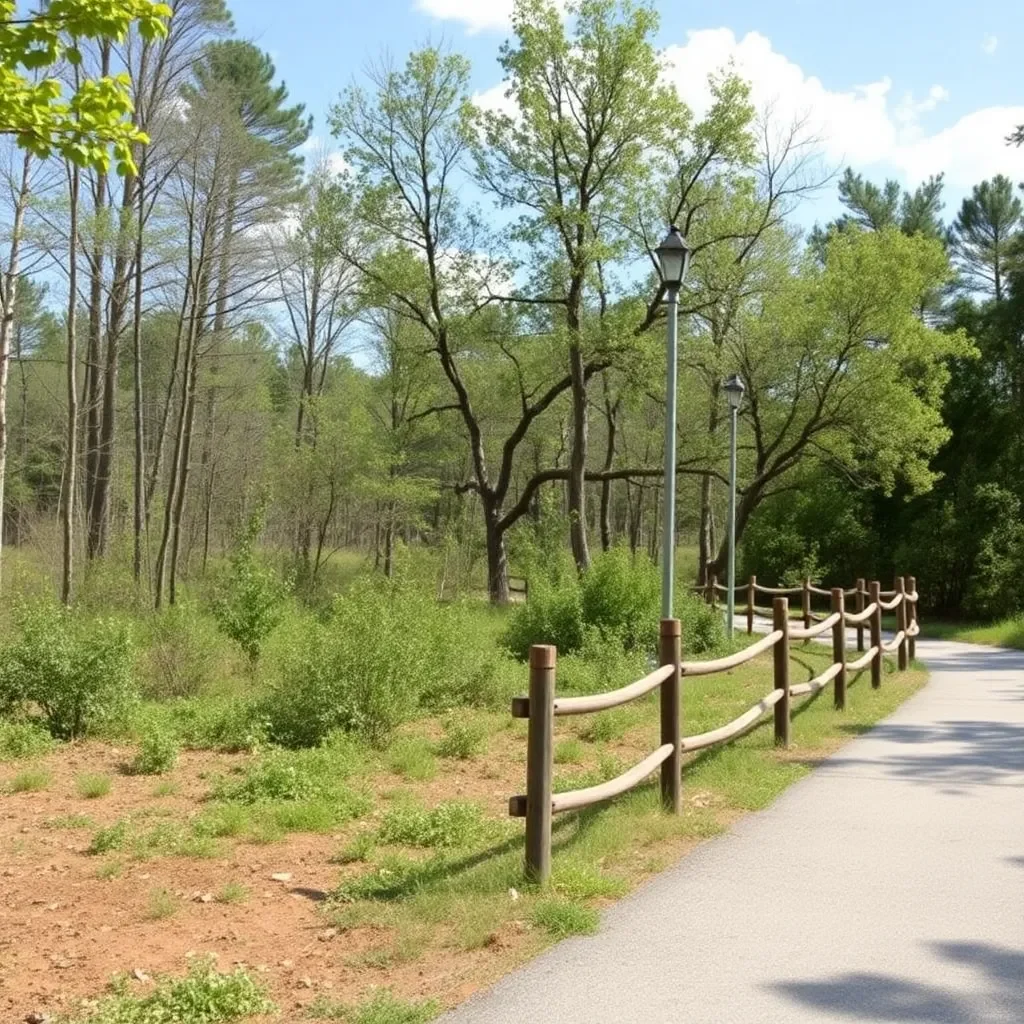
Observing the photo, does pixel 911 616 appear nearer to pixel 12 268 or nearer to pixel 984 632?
pixel 984 632

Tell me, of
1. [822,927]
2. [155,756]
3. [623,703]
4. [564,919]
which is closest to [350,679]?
[155,756]

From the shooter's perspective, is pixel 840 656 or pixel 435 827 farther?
pixel 840 656

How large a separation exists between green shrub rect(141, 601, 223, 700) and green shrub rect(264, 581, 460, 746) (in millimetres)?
2128

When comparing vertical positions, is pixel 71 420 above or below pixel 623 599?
above

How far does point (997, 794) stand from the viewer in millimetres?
8133

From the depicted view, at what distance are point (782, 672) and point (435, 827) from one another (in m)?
3.83

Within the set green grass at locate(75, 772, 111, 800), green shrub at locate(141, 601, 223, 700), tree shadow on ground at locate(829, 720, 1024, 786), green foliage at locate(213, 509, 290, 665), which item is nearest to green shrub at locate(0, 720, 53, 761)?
green grass at locate(75, 772, 111, 800)

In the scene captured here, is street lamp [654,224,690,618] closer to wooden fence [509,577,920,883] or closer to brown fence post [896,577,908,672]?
wooden fence [509,577,920,883]

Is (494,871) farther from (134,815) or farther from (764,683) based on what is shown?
(764,683)

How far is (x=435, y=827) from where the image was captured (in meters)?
6.81

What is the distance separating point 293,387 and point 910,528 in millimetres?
34202

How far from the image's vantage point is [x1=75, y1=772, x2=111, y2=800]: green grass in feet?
25.8

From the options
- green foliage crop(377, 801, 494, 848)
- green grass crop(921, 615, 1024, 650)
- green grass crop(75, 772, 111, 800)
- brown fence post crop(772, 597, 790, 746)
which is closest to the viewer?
green foliage crop(377, 801, 494, 848)

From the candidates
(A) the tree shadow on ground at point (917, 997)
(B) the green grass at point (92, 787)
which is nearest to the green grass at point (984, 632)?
(B) the green grass at point (92, 787)
